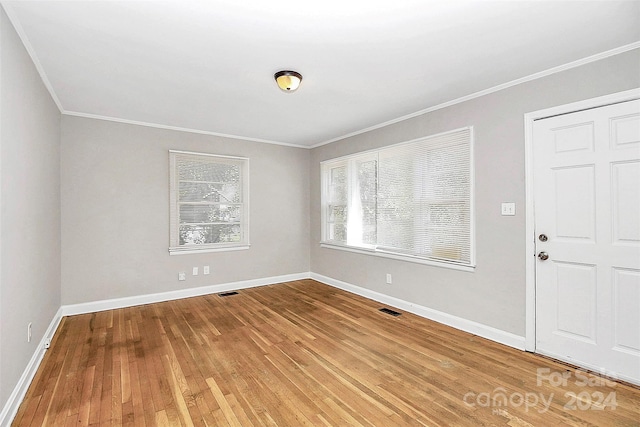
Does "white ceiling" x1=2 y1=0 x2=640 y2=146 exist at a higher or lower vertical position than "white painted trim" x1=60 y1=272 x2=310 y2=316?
higher

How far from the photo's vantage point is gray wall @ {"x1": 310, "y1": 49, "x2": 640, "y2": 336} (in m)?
2.56

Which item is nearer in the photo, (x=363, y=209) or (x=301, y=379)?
(x=301, y=379)

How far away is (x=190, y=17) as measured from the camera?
1.98 metres

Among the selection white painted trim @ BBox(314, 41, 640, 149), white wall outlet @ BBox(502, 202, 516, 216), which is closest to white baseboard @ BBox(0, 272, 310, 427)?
white painted trim @ BBox(314, 41, 640, 149)

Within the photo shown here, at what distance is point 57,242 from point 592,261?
5.50 meters

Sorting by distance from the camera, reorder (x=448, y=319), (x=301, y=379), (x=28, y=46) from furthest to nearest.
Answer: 1. (x=448, y=319)
2. (x=301, y=379)
3. (x=28, y=46)

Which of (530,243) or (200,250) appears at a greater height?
(530,243)

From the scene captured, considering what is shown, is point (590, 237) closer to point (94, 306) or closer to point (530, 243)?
point (530, 243)

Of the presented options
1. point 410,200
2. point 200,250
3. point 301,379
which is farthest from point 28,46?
point 410,200

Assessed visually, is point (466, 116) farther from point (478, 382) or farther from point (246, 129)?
point (246, 129)

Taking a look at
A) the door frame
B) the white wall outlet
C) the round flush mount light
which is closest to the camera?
the round flush mount light

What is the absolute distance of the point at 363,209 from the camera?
4863 millimetres

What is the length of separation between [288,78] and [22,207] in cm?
229

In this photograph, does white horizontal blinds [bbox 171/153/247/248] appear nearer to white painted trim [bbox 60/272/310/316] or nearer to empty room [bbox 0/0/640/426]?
empty room [bbox 0/0/640/426]
